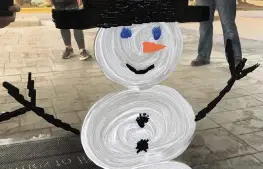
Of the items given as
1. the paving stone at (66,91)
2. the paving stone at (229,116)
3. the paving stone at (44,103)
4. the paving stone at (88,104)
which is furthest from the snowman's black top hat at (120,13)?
the paving stone at (66,91)

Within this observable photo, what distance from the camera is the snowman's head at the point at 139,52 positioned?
136 cm

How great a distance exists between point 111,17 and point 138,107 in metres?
0.41

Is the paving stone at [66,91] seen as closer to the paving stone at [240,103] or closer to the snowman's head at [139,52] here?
the paving stone at [240,103]

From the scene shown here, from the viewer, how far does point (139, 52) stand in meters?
1.41

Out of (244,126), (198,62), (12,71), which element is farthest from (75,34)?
(244,126)

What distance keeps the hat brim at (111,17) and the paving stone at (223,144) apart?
40.7 inches

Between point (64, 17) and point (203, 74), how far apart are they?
2.84 meters

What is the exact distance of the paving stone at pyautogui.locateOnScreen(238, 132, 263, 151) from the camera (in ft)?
7.24

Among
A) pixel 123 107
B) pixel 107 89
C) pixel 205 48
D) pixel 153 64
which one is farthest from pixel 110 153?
pixel 205 48

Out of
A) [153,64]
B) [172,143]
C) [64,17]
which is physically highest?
[64,17]

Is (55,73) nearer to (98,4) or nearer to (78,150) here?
(78,150)

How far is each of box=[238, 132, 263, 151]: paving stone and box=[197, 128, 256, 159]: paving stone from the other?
4cm

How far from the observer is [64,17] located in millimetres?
1261

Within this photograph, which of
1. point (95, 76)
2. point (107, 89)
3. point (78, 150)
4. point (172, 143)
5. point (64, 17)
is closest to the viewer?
point (64, 17)
